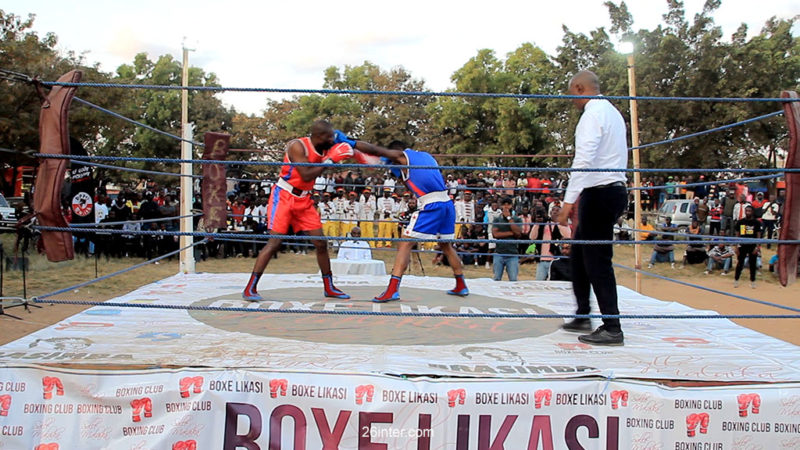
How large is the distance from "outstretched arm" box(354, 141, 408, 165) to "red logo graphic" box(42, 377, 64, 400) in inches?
103

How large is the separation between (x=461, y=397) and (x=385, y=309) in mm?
1785

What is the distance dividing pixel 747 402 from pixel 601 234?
111 cm

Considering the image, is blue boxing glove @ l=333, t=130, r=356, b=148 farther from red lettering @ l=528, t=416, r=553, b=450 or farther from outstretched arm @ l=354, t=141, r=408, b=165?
red lettering @ l=528, t=416, r=553, b=450

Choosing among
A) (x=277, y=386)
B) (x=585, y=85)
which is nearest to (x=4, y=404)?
(x=277, y=386)

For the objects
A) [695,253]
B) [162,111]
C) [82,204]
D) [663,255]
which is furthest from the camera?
[162,111]

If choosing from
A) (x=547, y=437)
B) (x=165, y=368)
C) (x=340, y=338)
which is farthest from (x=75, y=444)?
(x=547, y=437)

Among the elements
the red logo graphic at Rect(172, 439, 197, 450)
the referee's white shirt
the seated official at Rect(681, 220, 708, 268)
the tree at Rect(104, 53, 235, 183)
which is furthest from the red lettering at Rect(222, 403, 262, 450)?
the tree at Rect(104, 53, 235, 183)

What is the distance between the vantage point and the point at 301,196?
4.47 m

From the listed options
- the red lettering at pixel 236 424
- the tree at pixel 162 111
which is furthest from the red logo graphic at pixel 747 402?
the tree at pixel 162 111

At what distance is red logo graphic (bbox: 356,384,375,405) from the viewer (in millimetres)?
2385

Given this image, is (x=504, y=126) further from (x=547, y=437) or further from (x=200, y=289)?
(x=547, y=437)

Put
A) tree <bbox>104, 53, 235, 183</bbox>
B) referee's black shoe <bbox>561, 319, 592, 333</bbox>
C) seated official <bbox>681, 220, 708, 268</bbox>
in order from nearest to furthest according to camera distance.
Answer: referee's black shoe <bbox>561, 319, 592, 333</bbox>
seated official <bbox>681, 220, 708, 268</bbox>
tree <bbox>104, 53, 235, 183</bbox>

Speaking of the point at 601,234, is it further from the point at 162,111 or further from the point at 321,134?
the point at 162,111

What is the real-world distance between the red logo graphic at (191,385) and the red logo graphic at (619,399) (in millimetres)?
1632
